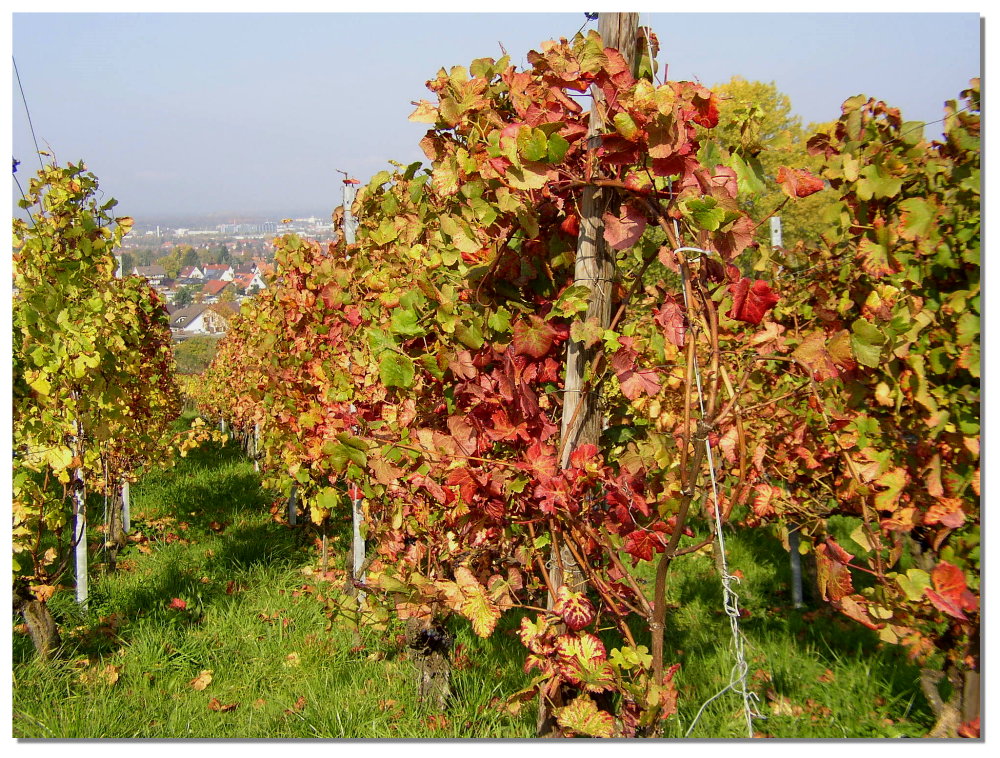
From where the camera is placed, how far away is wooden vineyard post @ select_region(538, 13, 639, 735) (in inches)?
63.0

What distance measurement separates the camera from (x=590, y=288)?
5.53 ft

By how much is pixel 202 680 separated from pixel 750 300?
3020mm

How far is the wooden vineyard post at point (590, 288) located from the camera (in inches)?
63.0

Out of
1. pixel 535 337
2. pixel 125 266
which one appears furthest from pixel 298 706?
pixel 125 266

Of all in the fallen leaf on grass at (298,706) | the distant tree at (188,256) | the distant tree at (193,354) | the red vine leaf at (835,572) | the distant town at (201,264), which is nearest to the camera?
the red vine leaf at (835,572)

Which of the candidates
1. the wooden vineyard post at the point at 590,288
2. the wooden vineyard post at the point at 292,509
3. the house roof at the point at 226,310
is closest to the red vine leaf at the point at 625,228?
the wooden vineyard post at the point at 590,288

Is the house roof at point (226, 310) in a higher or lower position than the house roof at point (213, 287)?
lower

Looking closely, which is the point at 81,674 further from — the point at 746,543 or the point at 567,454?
the point at 746,543

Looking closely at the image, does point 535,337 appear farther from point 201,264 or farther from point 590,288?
point 201,264

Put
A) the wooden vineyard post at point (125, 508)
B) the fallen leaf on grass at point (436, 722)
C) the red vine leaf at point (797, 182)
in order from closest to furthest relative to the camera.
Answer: the red vine leaf at point (797, 182)
the fallen leaf on grass at point (436, 722)
the wooden vineyard post at point (125, 508)

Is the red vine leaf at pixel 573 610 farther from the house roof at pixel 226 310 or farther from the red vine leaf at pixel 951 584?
the house roof at pixel 226 310

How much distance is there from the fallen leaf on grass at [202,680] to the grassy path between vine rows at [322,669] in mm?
24

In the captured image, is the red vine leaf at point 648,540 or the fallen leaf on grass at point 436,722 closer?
the red vine leaf at point 648,540

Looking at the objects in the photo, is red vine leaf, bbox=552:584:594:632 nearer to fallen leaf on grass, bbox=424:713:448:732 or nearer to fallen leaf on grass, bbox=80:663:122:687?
fallen leaf on grass, bbox=424:713:448:732
